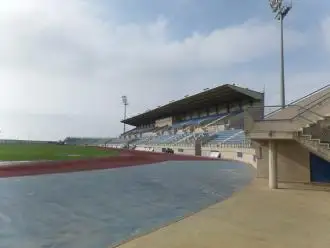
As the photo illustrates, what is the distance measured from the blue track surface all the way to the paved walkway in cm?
81

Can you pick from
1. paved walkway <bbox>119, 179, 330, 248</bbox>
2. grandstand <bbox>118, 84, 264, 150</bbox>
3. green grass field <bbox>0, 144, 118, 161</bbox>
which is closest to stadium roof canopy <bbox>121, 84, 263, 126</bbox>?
grandstand <bbox>118, 84, 264, 150</bbox>

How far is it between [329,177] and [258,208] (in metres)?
7.73

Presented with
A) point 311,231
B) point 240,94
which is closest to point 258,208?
point 311,231

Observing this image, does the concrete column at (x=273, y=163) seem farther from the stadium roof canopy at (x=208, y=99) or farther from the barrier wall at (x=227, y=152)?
the stadium roof canopy at (x=208, y=99)

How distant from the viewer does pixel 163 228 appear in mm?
8414

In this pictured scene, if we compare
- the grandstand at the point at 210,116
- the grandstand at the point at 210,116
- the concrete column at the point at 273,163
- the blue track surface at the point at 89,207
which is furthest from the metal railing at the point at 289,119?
the grandstand at the point at 210,116

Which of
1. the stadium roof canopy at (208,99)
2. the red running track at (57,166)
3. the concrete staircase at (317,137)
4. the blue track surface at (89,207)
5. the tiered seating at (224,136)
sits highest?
the stadium roof canopy at (208,99)

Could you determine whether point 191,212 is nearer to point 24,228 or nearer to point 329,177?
point 24,228

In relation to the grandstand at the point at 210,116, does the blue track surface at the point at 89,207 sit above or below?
below

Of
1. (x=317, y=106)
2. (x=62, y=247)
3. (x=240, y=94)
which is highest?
(x=240, y=94)

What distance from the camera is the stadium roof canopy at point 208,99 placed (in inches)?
2496

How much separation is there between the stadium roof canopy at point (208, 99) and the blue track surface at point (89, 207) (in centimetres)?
4710

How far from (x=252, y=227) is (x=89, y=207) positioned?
5.34 m

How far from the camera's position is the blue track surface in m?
8.05
